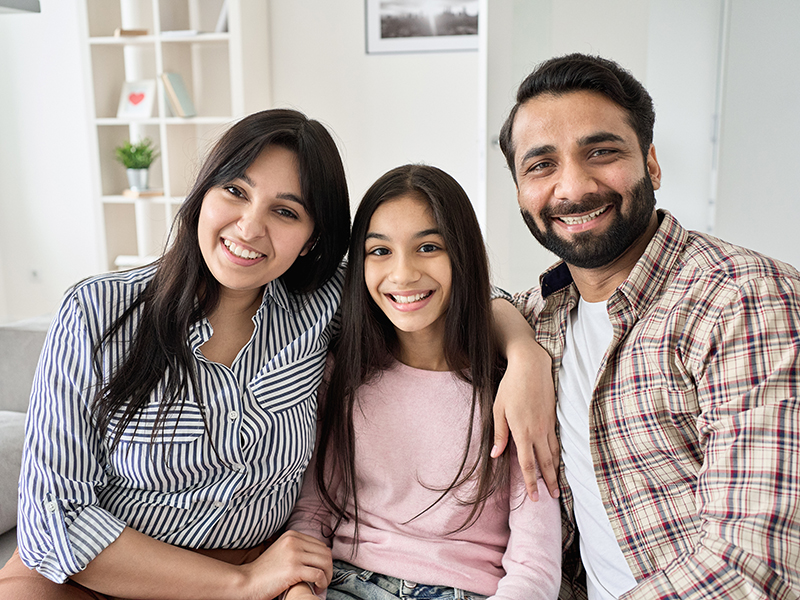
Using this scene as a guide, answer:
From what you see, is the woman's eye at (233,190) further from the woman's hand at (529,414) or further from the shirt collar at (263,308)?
the woman's hand at (529,414)

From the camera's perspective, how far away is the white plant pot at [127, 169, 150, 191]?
425 cm

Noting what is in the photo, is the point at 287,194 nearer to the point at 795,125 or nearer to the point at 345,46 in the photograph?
the point at 795,125

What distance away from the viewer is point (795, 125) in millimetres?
2434

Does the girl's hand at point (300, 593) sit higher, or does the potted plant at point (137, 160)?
the potted plant at point (137, 160)

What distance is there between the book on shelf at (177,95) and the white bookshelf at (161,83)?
0.05 m

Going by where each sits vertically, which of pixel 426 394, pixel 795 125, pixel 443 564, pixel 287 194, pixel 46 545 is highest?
pixel 795 125

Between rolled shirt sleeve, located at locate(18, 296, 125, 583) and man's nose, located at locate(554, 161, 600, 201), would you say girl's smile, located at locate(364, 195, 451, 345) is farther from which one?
rolled shirt sleeve, located at locate(18, 296, 125, 583)

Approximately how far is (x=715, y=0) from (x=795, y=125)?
1.85ft

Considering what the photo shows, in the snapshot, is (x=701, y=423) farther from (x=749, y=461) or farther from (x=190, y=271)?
(x=190, y=271)

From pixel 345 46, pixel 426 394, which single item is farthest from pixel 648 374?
pixel 345 46

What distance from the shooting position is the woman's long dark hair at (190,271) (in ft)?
4.01

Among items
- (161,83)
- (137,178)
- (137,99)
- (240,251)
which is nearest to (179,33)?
(161,83)

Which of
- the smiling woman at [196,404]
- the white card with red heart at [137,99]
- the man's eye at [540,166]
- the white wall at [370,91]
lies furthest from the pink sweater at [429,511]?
the white card with red heart at [137,99]

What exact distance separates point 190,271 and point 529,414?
696 millimetres
